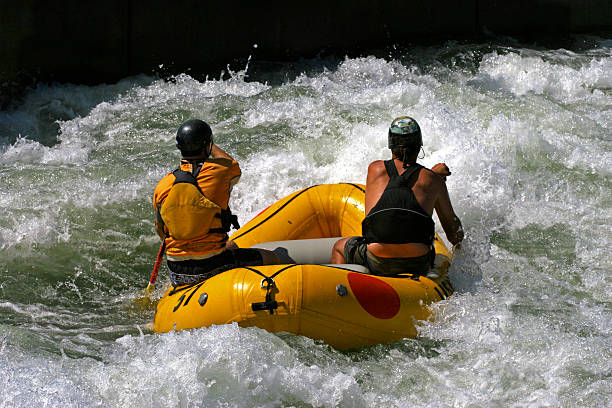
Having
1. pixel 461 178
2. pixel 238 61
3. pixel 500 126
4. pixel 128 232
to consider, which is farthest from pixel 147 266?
pixel 238 61

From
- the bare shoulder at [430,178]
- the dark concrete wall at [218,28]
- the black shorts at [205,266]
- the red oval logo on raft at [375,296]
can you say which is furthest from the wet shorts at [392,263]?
the dark concrete wall at [218,28]

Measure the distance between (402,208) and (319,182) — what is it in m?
2.90

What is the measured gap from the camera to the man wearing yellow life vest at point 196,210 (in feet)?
14.4

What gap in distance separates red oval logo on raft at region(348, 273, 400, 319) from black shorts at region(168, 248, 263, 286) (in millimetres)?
672

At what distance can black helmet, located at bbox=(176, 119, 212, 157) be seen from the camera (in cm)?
440

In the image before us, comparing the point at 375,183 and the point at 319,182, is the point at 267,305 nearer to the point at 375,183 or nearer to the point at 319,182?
the point at 375,183

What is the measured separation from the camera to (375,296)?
4215 mm

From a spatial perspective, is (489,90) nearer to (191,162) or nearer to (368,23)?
(368,23)

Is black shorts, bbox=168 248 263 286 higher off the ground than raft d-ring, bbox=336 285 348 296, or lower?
lower

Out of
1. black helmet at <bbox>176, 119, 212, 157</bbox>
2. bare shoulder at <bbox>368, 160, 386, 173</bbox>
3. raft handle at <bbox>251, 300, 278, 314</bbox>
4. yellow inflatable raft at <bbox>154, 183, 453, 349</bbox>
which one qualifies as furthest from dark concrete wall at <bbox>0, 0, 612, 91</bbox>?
raft handle at <bbox>251, 300, 278, 314</bbox>

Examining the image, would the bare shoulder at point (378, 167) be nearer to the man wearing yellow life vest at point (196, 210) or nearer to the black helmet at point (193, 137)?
the man wearing yellow life vest at point (196, 210)

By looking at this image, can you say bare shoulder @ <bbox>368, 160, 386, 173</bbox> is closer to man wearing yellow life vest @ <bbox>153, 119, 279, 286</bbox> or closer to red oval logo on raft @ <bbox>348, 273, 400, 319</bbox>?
red oval logo on raft @ <bbox>348, 273, 400, 319</bbox>

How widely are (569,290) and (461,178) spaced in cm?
→ 174

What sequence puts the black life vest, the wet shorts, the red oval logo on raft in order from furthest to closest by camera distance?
the wet shorts → the black life vest → the red oval logo on raft
